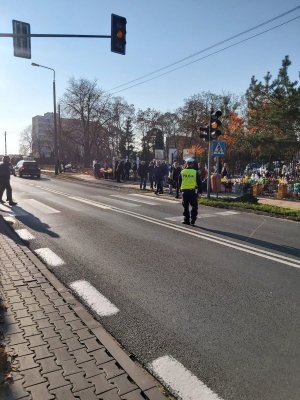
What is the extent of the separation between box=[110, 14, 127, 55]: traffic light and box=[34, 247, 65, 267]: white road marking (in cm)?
771

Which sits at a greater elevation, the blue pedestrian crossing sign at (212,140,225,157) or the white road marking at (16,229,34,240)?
the blue pedestrian crossing sign at (212,140,225,157)

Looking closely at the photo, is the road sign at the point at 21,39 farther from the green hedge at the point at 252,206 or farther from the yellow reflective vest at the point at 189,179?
the green hedge at the point at 252,206

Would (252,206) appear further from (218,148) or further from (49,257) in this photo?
(49,257)

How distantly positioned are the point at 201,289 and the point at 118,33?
9891mm

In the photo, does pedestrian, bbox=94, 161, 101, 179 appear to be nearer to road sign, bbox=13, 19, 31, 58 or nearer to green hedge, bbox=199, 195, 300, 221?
green hedge, bbox=199, 195, 300, 221

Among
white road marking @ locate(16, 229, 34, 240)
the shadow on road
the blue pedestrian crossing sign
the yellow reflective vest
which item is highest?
the blue pedestrian crossing sign

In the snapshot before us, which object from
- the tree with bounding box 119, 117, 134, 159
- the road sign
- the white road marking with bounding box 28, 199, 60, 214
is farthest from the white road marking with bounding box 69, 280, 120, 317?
the tree with bounding box 119, 117, 134, 159

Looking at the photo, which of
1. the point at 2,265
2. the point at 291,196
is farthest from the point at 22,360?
the point at 291,196

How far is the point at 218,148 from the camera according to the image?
627 inches

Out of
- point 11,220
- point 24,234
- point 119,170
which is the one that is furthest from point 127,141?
Answer: point 24,234

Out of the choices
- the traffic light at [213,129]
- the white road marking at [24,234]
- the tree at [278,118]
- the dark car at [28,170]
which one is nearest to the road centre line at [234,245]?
the white road marking at [24,234]

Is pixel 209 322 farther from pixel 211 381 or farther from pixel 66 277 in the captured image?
pixel 66 277

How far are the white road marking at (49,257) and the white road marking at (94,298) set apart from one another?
3.67ft

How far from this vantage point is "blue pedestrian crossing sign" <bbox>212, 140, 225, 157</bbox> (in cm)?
1580
